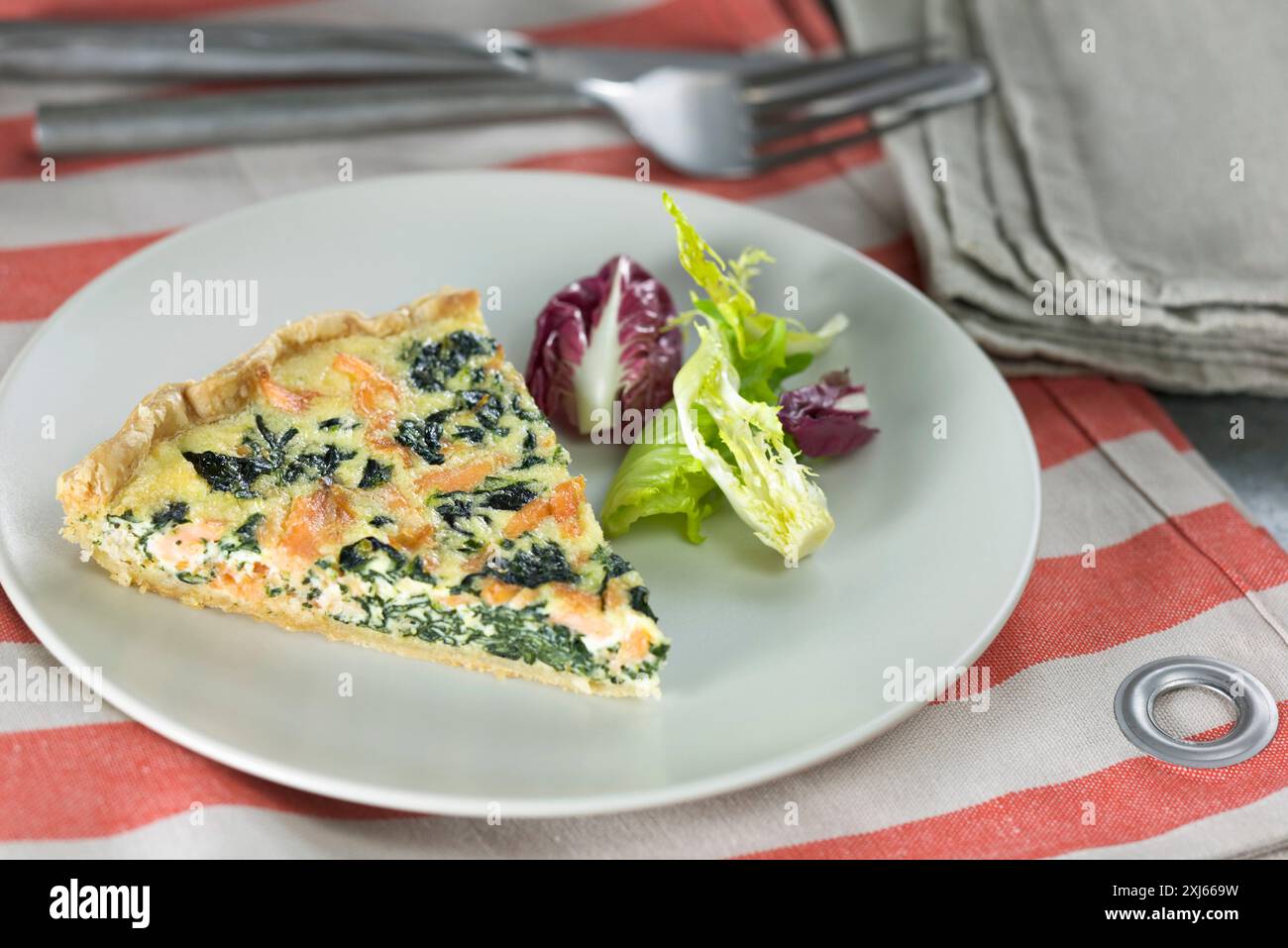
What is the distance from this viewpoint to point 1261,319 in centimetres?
489

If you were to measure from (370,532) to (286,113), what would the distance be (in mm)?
2632

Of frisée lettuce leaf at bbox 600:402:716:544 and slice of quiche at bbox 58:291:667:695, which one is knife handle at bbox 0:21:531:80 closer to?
slice of quiche at bbox 58:291:667:695

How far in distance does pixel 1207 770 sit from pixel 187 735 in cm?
255

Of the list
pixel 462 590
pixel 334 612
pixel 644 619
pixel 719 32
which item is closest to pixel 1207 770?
pixel 644 619

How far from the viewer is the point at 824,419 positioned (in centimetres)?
432

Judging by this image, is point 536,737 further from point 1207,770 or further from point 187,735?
point 1207,770

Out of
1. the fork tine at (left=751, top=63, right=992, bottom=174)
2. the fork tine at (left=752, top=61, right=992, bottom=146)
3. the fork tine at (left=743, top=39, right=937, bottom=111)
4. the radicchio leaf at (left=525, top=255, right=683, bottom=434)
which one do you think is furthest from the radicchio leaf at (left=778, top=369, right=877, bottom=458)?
the fork tine at (left=743, top=39, right=937, bottom=111)

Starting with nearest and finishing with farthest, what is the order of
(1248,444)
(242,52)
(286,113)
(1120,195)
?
(1248,444)
(1120,195)
(286,113)
(242,52)

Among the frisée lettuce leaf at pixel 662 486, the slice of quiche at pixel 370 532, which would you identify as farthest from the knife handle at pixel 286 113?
the frisée lettuce leaf at pixel 662 486

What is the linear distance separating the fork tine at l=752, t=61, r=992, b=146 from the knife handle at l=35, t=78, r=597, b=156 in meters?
0.86

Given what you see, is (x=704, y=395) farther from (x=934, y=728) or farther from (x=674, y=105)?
(x=674, y=105)

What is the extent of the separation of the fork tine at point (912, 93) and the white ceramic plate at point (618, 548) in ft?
2.59

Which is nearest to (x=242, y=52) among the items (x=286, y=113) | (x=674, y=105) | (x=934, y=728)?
(x=286, y=113)

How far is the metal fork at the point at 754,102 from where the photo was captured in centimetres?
581
